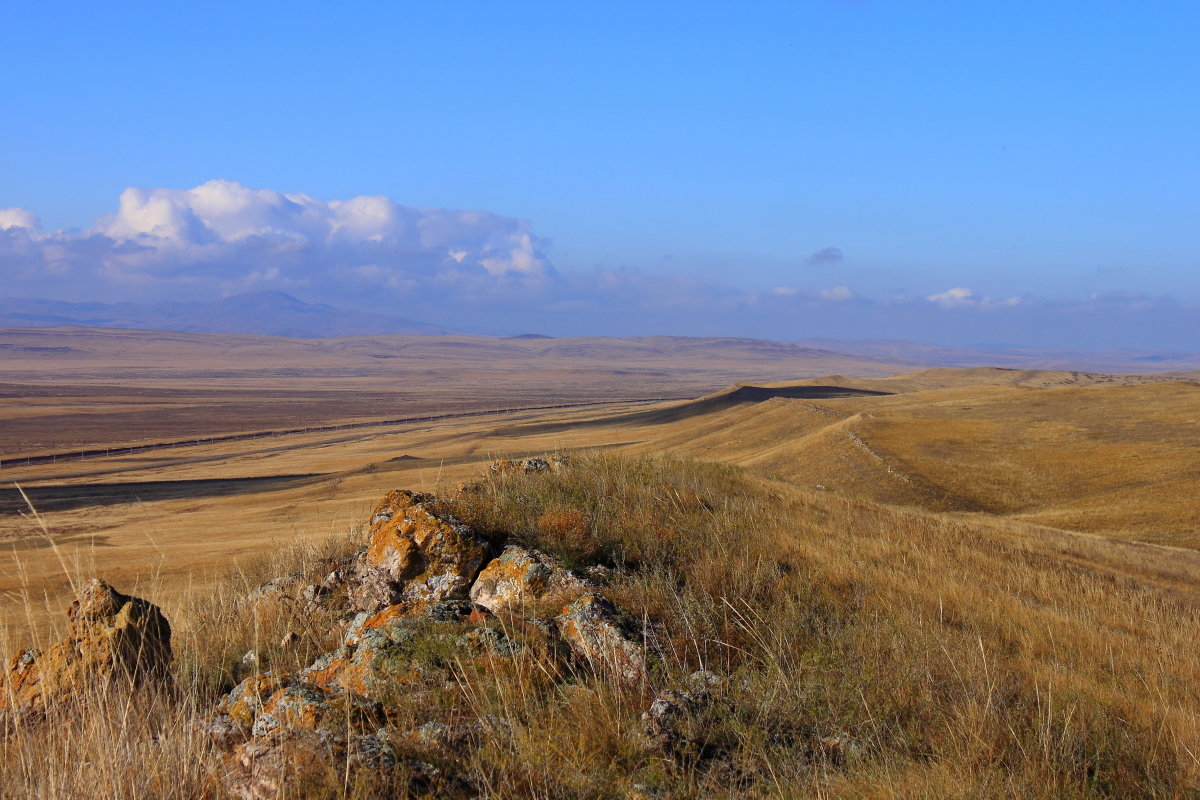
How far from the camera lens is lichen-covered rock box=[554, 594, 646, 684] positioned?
4.36 metres

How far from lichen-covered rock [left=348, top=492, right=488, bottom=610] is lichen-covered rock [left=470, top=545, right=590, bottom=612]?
171mm

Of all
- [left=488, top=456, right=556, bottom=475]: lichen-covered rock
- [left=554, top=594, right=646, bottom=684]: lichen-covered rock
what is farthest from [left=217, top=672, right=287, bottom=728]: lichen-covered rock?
[left=488, top=456, right=556, bottom=475]: lichen-covered rock

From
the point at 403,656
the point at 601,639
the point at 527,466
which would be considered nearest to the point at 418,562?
the point at 403,656

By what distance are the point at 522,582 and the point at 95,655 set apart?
2527 mm

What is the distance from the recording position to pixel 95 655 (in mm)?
4645

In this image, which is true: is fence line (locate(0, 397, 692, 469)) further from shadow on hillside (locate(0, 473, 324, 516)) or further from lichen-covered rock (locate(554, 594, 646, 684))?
lichen-covered rock (locate(554, 594, 646, 684))

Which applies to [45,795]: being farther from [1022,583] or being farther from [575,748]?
[1022,583]

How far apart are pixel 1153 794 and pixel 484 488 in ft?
19.7

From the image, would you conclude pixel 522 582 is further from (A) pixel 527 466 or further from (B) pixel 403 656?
(A) pixel 527 466

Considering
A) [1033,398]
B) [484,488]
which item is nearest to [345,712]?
[484,488]

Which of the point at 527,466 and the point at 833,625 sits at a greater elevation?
the point at 527,466

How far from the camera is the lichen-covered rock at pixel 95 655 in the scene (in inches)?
176

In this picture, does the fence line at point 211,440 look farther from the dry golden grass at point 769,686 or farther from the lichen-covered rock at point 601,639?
the lichen-covered rock at point 601,639

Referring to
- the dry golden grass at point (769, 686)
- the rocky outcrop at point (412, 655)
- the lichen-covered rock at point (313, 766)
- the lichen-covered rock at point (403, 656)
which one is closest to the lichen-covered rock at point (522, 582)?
the rocky outcrop at point (412, 655)
